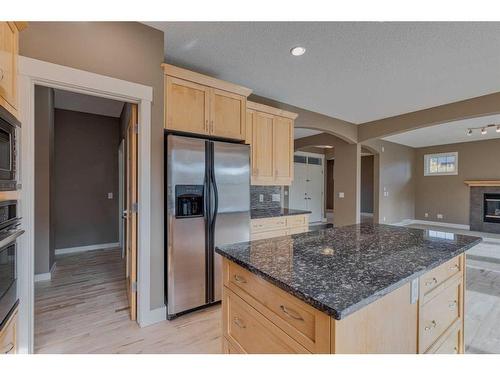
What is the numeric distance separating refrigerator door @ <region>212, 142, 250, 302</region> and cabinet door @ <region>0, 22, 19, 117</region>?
56.8 inches

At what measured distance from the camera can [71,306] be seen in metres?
2.48

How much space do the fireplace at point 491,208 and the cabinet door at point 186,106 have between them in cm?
815

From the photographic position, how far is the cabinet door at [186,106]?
2.30m

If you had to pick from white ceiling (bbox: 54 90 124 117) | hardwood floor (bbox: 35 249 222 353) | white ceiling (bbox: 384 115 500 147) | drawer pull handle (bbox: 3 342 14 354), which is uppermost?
white ceiling (bbox: 54 90 124 117)

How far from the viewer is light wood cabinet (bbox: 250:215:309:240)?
2.99 meters

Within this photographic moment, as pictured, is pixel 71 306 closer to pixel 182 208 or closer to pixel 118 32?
pixel 182 208

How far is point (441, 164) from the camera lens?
25.6 ft

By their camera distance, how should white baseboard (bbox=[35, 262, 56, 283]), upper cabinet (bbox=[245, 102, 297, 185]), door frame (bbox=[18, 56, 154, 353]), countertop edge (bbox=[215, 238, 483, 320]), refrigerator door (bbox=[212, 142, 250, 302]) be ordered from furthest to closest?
upper cabinet (bbox=[245, 102, 297, 185]) < white baseboard (bbox=[35, 262, 56, 283]) < refrigerator door (bbox=[212, 142, 250, 302]) < door frame (bbox=[18, 56, 154, 353]) < countertop edge (bbox=[215, 238, 483, 320])

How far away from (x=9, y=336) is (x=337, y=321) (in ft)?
5.93

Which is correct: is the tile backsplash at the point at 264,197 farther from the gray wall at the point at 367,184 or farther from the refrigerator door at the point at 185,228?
the gray wall at the point at 367,184

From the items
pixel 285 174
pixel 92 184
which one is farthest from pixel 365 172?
pixel 92 184

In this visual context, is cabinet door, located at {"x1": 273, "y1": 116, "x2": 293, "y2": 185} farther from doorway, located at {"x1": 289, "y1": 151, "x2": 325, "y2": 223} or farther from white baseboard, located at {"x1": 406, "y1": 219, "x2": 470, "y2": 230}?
white baseboard, located at {"x1": 406, "y1": 219, "x2": 470, "y2": 230}

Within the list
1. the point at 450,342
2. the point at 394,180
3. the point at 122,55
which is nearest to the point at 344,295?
the point at 450,342

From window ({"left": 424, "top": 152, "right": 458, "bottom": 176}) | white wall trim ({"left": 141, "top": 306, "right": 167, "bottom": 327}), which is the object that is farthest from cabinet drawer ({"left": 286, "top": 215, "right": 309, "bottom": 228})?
window ({"left": 424, "top": 152, "right": 458, "bottom": 176})
